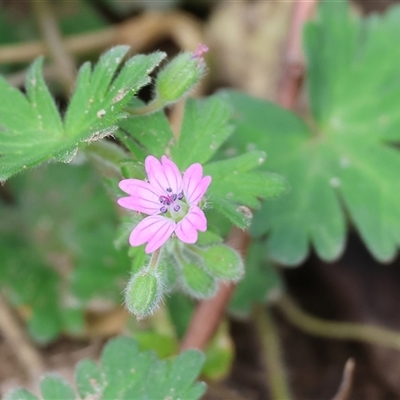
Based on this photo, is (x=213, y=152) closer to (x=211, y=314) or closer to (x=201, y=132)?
(x=201, y=132)

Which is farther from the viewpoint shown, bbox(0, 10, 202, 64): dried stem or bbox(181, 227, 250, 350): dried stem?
bbox(0, 10, 202, 64): dried stem

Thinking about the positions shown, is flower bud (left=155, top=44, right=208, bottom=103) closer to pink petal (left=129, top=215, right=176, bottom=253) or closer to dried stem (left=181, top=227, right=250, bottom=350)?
pink petal (left=129, top=215, right=176, bottom=253)

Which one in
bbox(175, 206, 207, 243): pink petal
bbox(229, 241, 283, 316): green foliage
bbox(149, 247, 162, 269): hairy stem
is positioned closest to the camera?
bbox(175, 206, 207, 243): pink petal

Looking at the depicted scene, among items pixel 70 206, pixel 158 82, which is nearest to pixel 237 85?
pixel 70 206

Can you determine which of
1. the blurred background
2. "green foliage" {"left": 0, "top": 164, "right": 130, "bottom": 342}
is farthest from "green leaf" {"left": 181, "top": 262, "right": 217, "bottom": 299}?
"green foliage" {"left": 0, "top": 164, "right": 130, "bottom": 342}

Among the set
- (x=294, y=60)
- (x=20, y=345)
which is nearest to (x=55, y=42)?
(x=294, y=60)

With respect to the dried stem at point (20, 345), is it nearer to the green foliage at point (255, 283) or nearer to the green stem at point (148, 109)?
the green foliage at point (255, 283)

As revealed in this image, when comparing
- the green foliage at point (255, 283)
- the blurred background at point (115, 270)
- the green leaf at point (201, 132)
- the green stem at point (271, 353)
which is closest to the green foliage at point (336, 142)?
the blurred background at point (115, 270)
